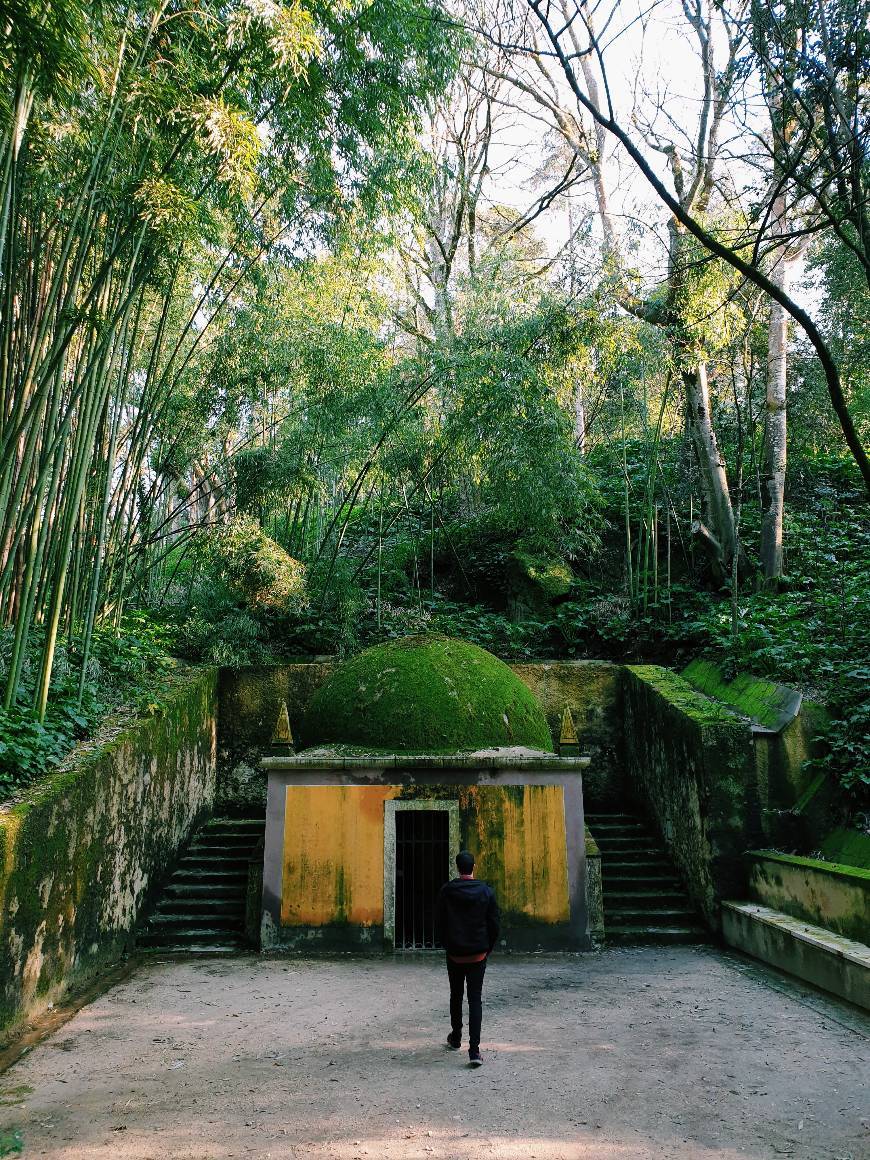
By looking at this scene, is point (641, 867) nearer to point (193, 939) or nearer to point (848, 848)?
point (848, 848)

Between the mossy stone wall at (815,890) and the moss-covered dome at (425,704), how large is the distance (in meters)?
2.37

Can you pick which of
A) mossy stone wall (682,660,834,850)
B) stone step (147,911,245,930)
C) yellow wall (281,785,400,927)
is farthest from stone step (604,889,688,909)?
stone step (147,911,245,930)

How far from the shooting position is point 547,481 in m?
11.3

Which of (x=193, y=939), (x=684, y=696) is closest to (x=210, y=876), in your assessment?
(x=193, y=939)

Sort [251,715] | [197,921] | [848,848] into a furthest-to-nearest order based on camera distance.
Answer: [251,715], [197,921], [848,848]

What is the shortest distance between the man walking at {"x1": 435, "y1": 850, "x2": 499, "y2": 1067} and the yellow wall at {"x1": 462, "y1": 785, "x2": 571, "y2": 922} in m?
2.80

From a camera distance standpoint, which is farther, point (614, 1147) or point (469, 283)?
point (469, 283)

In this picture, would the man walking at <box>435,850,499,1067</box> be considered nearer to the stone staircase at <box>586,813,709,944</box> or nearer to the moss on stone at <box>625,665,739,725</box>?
the stone staircase at <box>586,813,709,944</box>

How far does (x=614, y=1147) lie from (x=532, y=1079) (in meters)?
0.80

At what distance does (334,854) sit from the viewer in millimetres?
7168

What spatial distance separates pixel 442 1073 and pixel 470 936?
2.44 feet

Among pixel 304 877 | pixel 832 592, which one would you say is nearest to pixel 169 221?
pixel 304 877

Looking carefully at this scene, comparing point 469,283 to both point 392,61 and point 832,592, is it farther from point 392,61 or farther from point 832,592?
point 832,592

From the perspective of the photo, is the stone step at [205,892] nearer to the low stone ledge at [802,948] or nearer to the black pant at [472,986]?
the black pant at [472,986]
